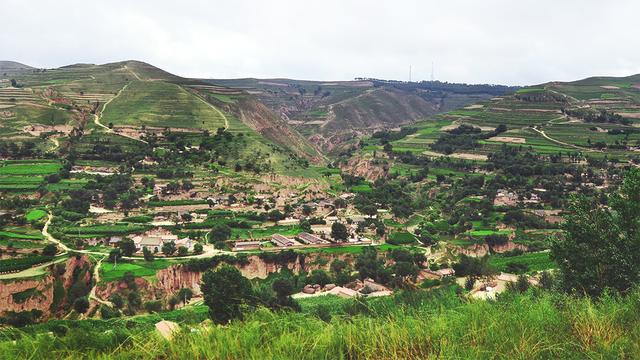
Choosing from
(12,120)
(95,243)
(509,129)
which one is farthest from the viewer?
(509,129)

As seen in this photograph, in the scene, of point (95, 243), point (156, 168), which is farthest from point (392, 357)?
point (156, 168)

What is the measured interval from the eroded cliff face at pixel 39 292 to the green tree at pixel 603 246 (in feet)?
110

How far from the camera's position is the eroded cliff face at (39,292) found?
28.8 metres

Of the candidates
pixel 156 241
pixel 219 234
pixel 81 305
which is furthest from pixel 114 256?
pixel 219 234

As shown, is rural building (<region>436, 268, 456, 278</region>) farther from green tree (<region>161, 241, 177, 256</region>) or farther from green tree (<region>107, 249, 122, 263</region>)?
green tree (<region>107, 249, 122, 263</region>)

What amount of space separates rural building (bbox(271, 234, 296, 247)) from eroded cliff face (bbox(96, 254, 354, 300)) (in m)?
3.32

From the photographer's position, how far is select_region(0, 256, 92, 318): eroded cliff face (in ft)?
94.5

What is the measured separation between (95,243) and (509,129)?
91.5 m

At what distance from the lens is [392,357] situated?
5.31 metres

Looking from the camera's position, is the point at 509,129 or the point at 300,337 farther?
the point at 509,129

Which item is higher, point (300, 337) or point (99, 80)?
point (99, 80)

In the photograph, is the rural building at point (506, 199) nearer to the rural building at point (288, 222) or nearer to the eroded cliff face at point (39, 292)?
the rural building at point (288, 222)

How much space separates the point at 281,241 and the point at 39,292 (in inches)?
927

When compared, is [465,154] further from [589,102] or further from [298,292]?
[298,292]
